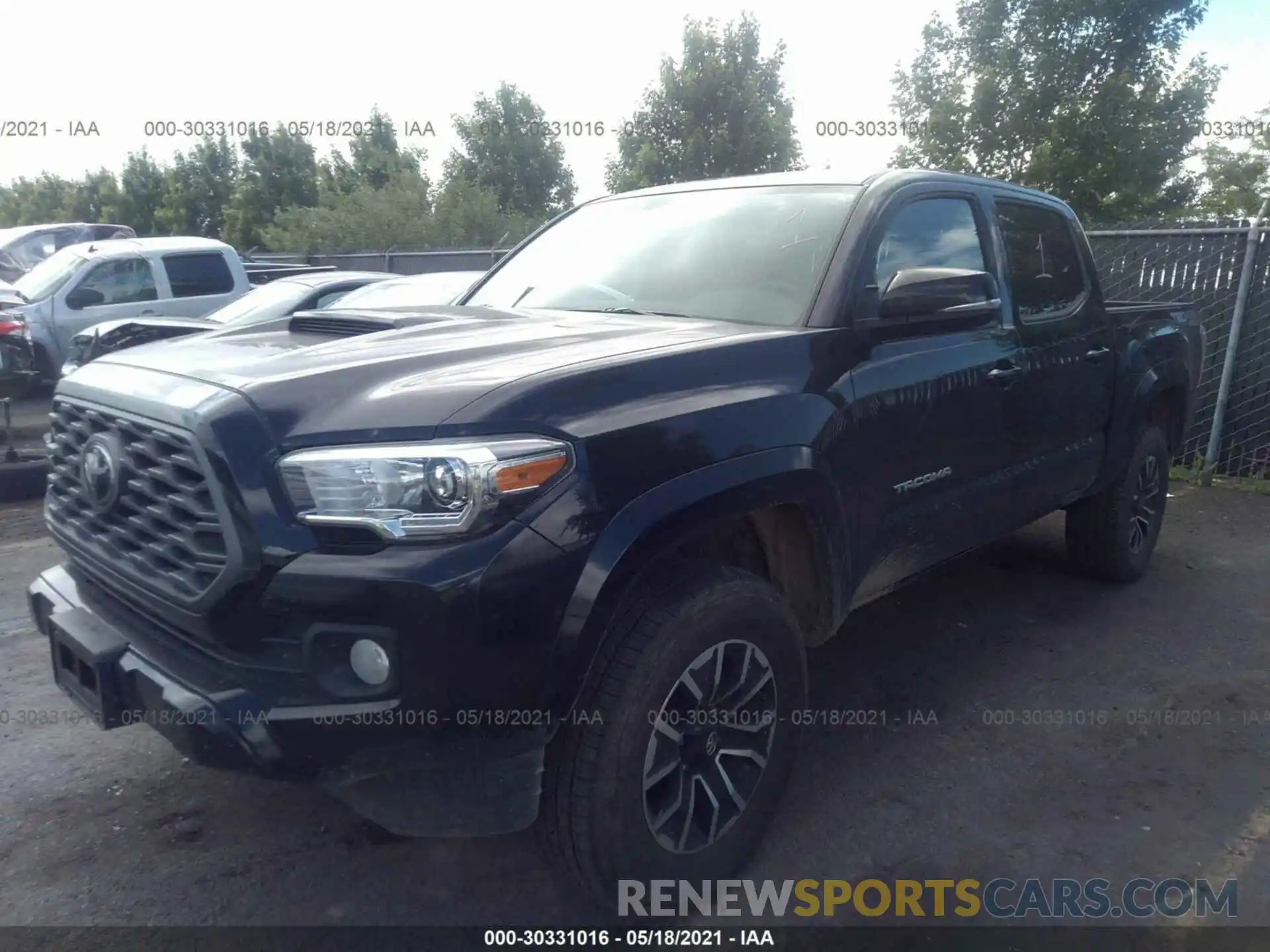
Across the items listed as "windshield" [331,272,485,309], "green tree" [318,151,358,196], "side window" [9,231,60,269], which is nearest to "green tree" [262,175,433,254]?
"green tree" [318,151,358,196]

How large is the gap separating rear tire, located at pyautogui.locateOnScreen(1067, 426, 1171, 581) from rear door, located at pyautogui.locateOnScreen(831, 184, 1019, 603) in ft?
4.43

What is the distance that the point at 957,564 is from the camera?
5.64m

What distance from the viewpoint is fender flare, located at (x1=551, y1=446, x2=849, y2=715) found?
85.8 inches

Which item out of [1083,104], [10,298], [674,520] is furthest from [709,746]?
[1083,104]

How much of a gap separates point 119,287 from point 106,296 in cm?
19

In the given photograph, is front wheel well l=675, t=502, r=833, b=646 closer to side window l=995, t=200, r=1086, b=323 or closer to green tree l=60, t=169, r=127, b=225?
side window l=995, t=200, r=1086, b=323

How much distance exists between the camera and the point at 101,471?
2518mm

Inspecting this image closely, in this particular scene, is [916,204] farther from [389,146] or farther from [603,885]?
[389,146]

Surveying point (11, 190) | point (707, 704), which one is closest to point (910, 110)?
point (707, 704)

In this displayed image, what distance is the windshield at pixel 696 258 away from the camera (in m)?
3.21

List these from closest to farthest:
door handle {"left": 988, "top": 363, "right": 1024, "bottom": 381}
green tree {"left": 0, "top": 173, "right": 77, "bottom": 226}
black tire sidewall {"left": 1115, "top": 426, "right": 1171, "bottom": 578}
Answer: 1. door handle {"left": 988, "top": 363, "right": 1024, "bottom": 381}
2. black tire sidewall {"left": 1115, "top": 426, "right": 1171, "bottom": 578}
3. green tree {"left": 0, "top": 173, "right": 77, "bottom": 226}

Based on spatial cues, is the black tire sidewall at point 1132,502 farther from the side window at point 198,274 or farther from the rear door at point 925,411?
the side window at point 198,274

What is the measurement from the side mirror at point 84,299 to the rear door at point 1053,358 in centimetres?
1106

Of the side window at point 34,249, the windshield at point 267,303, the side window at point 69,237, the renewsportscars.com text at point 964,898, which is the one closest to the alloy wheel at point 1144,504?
the renewsportscars.com text at point 964,898
